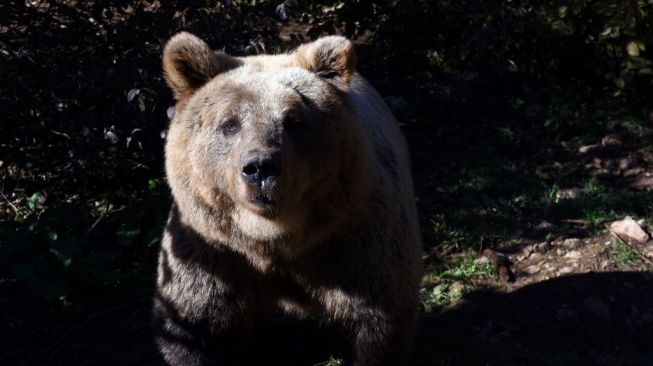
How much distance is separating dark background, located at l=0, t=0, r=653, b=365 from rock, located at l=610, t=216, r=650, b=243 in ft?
0.47

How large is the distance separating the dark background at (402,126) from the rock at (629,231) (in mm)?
145

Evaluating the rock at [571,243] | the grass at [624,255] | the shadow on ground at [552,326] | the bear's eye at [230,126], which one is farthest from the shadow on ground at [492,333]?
the bear's eye at [230,126]

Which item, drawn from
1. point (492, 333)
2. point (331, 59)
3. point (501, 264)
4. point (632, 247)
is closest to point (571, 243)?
point (632, 247)

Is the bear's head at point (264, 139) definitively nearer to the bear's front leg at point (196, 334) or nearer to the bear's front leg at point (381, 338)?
the bear's front leg at point (196, 334)

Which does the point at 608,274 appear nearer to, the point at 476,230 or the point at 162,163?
the point at 476,230


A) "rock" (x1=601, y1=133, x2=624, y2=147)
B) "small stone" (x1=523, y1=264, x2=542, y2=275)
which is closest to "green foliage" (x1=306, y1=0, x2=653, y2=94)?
"rock" (x1=601, y1=133, x2=624, y2=147)

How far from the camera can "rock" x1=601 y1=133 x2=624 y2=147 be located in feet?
26.0

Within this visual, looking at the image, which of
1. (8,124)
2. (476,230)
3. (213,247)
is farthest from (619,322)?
(8,124)

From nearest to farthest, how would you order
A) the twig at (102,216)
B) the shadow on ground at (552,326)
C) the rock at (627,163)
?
the shadow on ground at (552,326) → the twig at (102,216) → the rock at (627,163)

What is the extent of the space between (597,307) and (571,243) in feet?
2.74

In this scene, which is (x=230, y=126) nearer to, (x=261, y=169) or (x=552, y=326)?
(x=261, y=169)

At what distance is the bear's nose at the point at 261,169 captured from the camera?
149 inches

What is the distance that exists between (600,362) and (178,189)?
2.59 meters

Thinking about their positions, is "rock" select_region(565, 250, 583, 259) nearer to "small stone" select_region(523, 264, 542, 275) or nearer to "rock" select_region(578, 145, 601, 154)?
"small stone" select_region(523, 264, 542, 275)
